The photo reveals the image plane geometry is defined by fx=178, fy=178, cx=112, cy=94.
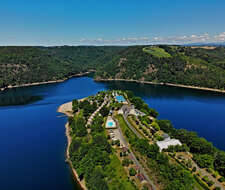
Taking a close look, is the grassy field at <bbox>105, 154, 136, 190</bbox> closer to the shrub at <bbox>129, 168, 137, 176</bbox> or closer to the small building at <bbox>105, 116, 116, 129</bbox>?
the shrub at <bbox>129, 168, 137, 176</bbox>

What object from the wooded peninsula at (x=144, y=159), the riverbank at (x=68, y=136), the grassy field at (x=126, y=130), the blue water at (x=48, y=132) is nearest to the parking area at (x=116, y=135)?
the wooded peninsula at (x=144, y=159)

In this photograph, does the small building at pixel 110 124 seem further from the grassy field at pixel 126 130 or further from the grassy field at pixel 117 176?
the grassy field at pixel 117 176

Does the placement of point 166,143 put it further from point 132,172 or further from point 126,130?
point 132,172

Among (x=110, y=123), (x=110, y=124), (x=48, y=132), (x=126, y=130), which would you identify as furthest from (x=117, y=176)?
(x=48, y=132)

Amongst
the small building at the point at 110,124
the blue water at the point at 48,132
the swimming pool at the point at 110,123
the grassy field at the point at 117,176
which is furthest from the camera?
the swimming pool at the point at 110,123

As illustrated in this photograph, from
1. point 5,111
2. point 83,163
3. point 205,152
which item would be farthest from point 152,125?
point 5,111
